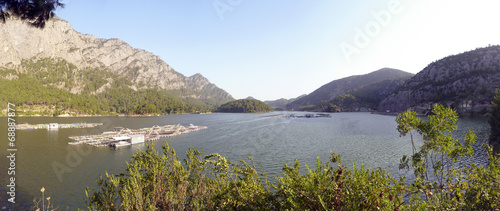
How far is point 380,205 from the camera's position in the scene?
16.8 ft

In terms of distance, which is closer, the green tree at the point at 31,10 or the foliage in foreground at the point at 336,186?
the foliage in foreground at the point at 336,186

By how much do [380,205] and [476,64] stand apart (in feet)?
732

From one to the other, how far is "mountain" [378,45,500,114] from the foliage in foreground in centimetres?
14871

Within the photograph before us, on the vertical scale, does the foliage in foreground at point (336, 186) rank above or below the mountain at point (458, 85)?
below

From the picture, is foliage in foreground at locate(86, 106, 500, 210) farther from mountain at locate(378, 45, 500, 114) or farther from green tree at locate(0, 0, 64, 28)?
mountain at locate(378, 45, 500, 114)

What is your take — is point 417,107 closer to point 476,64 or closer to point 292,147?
point 476,64

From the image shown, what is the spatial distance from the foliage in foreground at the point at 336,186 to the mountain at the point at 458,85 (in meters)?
149

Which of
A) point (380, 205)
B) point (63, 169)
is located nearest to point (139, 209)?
point (380, 205)

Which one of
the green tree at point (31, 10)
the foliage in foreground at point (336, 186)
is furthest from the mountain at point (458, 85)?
the green tree at point (31, 10)

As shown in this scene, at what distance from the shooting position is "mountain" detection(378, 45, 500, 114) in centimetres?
12431

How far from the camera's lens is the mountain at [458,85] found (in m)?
124

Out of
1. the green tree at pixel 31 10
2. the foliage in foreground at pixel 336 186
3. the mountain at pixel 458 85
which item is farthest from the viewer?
the mountain at pixel 458 85

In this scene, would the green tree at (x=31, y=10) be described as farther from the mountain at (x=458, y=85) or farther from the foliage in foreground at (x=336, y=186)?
the mountain at (x=458, y=85)

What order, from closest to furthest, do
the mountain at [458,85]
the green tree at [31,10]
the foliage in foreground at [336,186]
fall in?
the foliage in foreground at [336,186] → the green tree at [31,10] → the mountain at [458,85]
